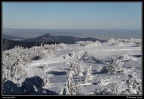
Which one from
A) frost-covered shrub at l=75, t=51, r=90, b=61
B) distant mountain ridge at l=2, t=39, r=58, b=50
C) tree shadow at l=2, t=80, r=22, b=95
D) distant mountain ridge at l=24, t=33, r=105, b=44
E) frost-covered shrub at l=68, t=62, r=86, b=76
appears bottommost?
tree shadow at l=2, t=80, r=22, b=95

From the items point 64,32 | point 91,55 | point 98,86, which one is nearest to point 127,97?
point 98,86

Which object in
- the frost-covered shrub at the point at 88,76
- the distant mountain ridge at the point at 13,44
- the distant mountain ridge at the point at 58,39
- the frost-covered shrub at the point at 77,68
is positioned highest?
the distant mountain ridge at the point at 58,39

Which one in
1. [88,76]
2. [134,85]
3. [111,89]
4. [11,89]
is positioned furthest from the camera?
[88,76]

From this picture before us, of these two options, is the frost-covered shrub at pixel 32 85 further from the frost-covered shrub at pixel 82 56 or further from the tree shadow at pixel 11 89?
the frost-covered shrub at pixel 82 56

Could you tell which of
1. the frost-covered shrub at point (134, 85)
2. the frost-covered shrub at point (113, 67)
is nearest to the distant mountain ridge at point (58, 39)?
the frost-covered shrub at point (113, 67)

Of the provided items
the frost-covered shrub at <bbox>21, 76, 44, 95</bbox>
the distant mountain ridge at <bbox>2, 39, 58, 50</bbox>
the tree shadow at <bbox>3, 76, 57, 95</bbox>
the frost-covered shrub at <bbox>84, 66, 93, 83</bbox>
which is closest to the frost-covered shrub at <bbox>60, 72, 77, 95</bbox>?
the tree shadow at <bbox>3, 76, 57, 95</bbox>

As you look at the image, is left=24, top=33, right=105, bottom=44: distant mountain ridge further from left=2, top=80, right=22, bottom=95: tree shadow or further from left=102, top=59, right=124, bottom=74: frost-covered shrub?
left=2, top=80, right=22, bottom=95: tree shadow

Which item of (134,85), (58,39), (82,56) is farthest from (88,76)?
(58,39)

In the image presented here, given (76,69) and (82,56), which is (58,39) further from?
(76,69)
